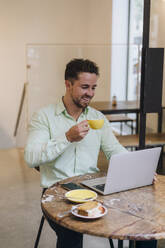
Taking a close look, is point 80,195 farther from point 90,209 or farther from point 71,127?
point 71,127

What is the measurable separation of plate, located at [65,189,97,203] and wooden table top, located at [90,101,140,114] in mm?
2584

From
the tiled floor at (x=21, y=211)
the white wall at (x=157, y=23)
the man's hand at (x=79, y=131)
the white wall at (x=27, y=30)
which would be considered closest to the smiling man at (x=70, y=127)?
the man's hand at (x=79, y=131)

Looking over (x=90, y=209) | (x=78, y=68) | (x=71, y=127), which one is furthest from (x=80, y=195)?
(x=78, y=68)

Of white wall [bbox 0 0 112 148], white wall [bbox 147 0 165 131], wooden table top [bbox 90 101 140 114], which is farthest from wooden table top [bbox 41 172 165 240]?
white wall [bbox 0 0 112 148]

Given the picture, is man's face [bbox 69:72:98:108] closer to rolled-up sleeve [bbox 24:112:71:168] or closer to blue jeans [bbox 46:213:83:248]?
rolled-up sleeve [bbox 24:112:71:168]

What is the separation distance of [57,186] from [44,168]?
13.0 inches

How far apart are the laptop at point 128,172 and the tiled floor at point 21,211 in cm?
108

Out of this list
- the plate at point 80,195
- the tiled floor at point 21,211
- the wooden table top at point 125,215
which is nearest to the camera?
the wooden table top at point 125,215

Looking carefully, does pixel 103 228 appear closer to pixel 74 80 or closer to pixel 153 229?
pixel 153 229

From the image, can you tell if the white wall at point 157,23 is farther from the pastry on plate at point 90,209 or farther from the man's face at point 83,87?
the pastry on plate at point 90,209

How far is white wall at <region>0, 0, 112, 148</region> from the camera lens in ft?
19.7

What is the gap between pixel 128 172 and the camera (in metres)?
1.59

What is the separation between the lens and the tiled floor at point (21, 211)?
264cm

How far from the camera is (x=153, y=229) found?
4.26 ft
